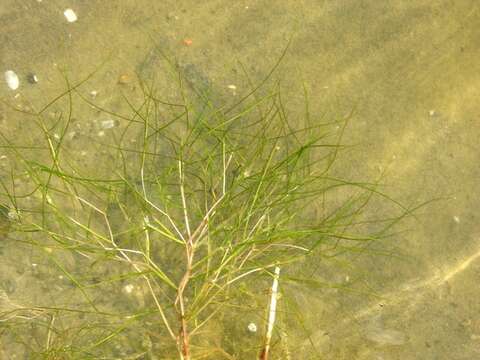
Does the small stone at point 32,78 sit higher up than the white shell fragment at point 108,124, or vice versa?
the small stone at point 32,78

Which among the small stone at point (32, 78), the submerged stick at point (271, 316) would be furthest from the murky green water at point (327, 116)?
the submerged stick at point (271, 316)

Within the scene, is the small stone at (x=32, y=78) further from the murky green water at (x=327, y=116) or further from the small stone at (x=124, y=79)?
the small stone at (x=124, y=79)

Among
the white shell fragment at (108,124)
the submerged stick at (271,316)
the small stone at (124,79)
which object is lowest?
the submerged stick at (271,316)

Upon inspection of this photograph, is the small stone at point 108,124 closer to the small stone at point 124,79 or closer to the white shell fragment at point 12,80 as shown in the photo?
the small stone at point 124,79

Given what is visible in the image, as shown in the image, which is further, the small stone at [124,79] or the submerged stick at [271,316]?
the small stone at [124,79]

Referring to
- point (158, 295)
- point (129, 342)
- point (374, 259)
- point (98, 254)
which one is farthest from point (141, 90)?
point (374, 259)

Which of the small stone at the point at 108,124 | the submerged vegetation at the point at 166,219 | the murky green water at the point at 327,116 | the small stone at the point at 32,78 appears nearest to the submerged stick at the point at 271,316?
the submerged vegetation at the point at 166,219
